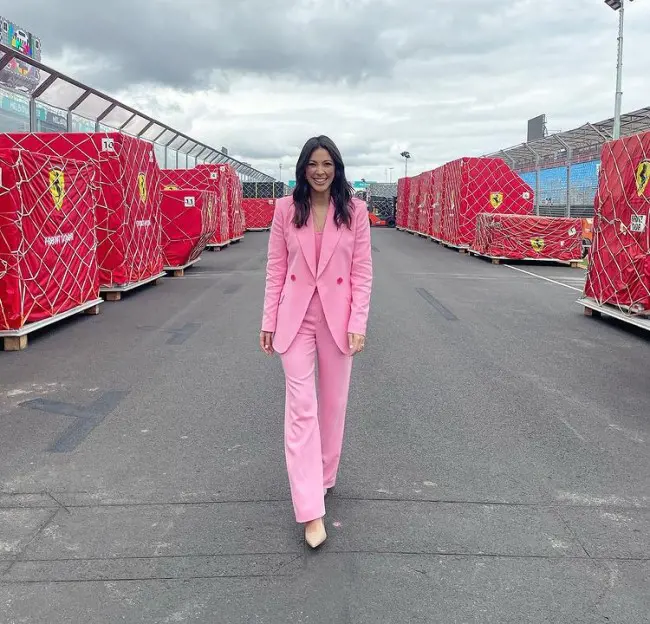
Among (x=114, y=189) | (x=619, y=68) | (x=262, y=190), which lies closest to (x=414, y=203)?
(x=619, y=68)

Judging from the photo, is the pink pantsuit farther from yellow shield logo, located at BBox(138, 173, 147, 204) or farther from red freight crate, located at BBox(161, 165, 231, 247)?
red freight crate, located at BBox(161, 165, 231, 247)

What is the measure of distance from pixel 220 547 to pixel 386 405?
2431 mm

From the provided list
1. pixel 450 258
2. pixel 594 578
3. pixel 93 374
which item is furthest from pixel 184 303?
pixel 450 258

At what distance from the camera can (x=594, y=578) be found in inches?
112

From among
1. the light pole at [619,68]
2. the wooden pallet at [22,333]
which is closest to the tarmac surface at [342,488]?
the wooden pallet at [22,333]

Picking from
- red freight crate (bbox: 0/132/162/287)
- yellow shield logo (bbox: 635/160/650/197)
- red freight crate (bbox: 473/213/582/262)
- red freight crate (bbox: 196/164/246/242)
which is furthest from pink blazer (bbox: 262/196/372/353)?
red freight crate (bbox: 196/164/246/242)

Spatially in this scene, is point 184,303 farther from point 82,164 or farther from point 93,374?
point 93,374

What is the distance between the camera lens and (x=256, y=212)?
37188mm

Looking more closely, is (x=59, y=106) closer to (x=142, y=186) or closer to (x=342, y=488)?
(x=142, y=186)

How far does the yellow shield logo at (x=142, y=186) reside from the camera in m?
11.9

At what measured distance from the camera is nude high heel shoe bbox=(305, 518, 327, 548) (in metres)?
3.04

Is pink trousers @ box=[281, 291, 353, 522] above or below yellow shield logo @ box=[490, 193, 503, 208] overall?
below

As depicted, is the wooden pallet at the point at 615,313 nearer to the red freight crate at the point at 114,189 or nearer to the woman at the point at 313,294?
the woman at the point at 313,294

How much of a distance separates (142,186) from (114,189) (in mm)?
1238
